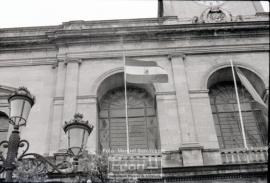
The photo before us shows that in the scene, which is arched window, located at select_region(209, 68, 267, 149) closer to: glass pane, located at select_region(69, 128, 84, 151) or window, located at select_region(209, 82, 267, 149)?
window, located at select_region(209, 82, 267, 149)

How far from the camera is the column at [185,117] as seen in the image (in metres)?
A: 13.8

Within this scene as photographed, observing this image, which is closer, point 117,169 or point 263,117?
point 117,169

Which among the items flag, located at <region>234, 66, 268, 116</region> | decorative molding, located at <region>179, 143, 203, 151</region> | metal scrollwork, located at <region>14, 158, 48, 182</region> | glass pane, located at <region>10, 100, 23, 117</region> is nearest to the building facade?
decorative molding, located at <region>179, 143, 203, 151</region>

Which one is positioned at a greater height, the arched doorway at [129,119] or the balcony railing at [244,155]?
the arched doorway at [129,119]

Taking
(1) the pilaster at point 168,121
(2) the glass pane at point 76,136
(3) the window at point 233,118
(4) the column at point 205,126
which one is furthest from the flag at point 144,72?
(2) the glass pane at point 76,136

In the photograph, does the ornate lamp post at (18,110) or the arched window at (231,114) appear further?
the arched window at (231,114)

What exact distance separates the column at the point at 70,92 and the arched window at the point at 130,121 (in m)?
1.40

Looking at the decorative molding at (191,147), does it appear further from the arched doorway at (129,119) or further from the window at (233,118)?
the window at (233,118)

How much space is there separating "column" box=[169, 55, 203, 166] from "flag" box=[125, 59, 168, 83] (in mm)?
1102

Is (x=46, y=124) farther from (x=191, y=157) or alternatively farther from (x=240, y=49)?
(x=240, y=49)

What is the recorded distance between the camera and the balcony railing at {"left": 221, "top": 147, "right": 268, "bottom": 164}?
13.9 m

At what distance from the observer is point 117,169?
11.5 m

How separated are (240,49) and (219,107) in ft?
8.66

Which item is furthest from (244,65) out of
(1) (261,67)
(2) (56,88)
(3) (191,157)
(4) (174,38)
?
(2) (56,88)
